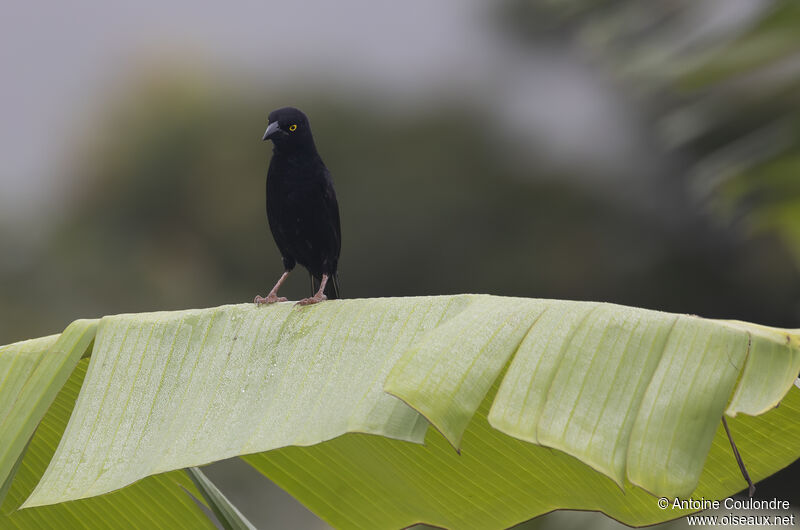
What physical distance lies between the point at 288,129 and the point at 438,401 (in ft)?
7.64

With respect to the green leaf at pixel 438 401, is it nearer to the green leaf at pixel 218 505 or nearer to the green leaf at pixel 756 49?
the green leaf at pixel 218 505

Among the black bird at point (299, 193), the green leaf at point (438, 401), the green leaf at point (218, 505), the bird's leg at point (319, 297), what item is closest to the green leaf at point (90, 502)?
the green leaf at point (218, 505)

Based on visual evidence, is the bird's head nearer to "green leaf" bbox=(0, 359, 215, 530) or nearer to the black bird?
the black bird

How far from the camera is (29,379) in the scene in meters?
2.11

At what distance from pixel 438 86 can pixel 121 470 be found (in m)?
32.8

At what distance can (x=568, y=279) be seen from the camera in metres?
27.1

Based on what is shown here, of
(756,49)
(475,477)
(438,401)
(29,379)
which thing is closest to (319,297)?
(475,477)

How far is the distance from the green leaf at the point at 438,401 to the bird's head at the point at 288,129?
1.51m

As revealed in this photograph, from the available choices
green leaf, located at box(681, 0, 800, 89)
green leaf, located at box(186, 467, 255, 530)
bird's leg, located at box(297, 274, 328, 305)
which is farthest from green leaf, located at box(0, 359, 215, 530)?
green leaf, located at box(681, 0, 800, 89)

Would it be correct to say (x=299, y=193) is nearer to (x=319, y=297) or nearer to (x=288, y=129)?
(x=288, y=129)

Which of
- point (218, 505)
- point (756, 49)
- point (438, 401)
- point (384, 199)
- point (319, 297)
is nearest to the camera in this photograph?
point (438, 401)

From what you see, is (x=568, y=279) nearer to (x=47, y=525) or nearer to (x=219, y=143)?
(x=219, y=143)

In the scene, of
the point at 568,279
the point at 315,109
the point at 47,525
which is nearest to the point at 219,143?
the point at 315,109

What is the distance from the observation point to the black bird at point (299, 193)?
3.77 m
